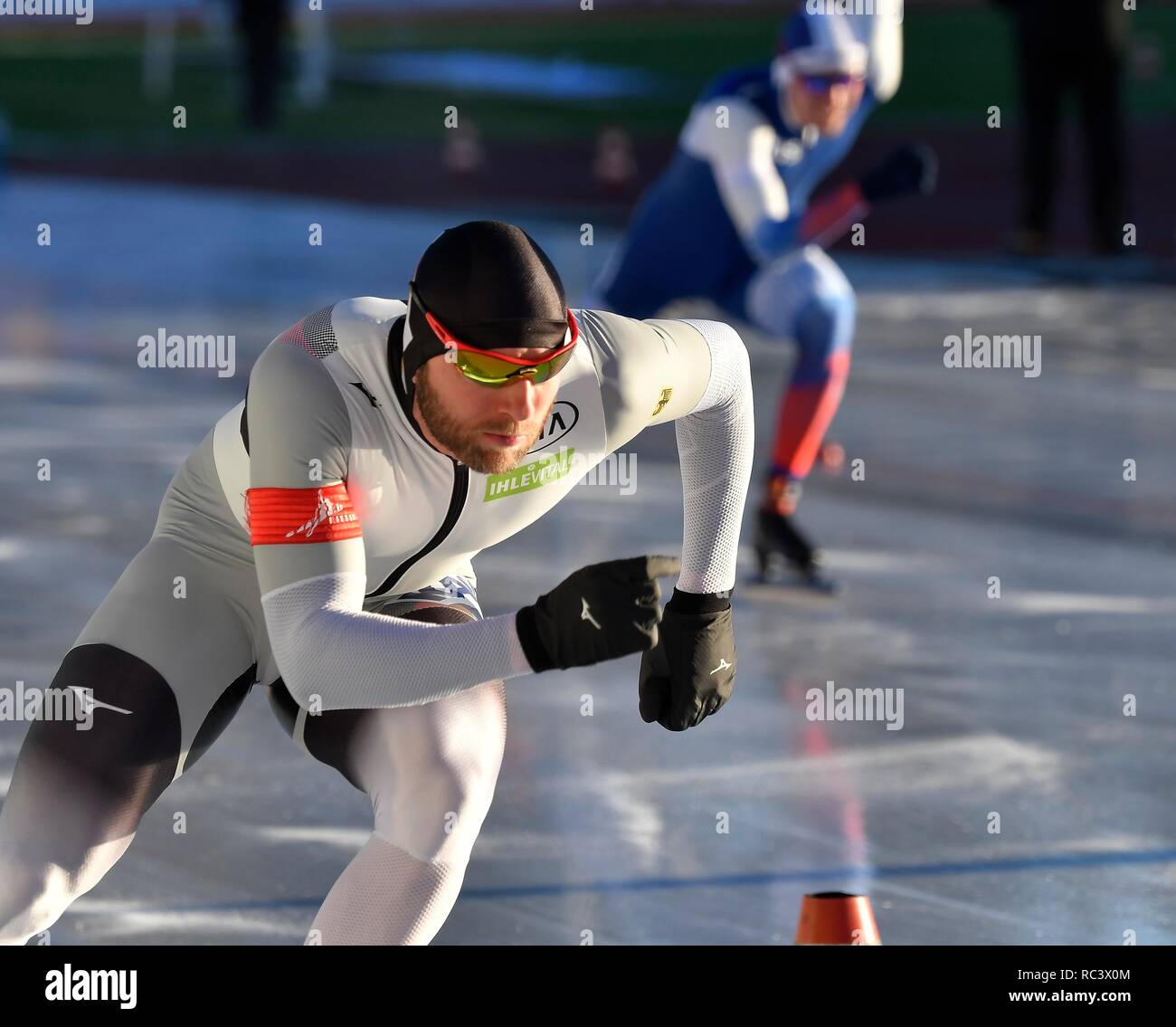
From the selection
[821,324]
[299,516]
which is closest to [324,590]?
[299,516]

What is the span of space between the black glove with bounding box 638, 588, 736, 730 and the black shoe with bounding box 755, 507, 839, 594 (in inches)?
150

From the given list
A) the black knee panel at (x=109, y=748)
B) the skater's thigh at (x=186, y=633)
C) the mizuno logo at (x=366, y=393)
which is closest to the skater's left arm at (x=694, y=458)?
the mizuno logo at (x=366, y=393)

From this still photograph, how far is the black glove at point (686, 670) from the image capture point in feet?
13.9

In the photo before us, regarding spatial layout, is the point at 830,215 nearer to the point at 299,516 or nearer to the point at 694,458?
the point at 694,458

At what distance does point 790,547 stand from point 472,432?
438 cm

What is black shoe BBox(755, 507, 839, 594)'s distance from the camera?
321 inches

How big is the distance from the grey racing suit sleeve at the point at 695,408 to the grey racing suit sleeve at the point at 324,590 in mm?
598

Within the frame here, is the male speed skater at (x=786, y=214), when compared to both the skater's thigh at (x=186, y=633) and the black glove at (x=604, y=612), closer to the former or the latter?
the skater's thigh at (x=186, y=633)

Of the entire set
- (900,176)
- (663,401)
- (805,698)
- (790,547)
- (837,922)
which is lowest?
(805,698)

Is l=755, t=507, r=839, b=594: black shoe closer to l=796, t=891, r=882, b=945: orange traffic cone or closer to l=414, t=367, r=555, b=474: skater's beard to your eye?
l=796, t=891, r=882, b=945: orange traffic cone

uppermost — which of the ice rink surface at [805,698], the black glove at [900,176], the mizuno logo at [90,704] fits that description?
the black glove at [900,176]

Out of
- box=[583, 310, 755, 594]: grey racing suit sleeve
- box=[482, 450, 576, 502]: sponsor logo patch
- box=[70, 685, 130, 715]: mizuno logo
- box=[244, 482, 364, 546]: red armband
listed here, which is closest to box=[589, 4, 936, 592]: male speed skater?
box=[583, 310, 755, 594]: grey racing suit sleeve

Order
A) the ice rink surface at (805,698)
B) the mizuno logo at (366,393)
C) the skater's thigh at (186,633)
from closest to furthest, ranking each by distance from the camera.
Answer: the mizuno logo at (366,393) < the skater's thigh at (186,633) < the ice rink surface at (805,698)

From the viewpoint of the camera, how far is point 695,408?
175 inches
